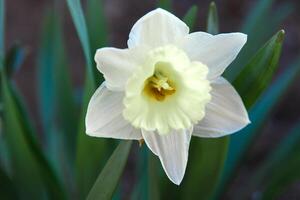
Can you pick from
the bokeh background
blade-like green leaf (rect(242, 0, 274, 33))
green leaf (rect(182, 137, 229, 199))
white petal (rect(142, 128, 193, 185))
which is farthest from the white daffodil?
the bokeh background

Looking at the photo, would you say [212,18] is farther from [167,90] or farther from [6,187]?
[6,187]

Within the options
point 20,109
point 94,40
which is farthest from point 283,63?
point 20,109

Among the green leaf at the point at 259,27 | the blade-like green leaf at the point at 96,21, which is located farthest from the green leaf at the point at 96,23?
the green leaf at the point at 259,27

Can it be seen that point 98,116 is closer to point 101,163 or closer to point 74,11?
point 74,11

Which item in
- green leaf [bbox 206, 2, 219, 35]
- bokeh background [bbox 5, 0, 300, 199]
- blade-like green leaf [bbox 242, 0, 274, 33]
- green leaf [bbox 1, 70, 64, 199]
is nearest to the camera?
green leaf [bbox 206, 2, 219, 35]

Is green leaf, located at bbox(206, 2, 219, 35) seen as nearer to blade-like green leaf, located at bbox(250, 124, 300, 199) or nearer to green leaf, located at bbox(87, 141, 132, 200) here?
green leaf, located at bbox(87, 141, 132, 200)

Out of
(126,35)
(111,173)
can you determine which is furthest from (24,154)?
(126,35)

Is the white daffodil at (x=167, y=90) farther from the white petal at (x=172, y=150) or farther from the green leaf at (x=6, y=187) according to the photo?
the green leaf at (x=6, y=187)
